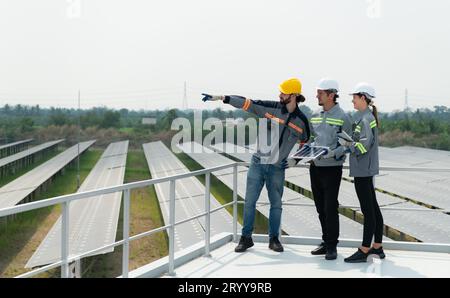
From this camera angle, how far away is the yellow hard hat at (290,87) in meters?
3.40

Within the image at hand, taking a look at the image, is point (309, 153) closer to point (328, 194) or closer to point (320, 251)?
point (328, 194)

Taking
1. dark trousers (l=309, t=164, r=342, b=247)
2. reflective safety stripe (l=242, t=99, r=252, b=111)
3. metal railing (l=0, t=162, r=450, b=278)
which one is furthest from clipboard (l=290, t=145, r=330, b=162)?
metal railing (l=0, t=162, r=450, b=278)

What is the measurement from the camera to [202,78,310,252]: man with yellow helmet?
340 centimetres

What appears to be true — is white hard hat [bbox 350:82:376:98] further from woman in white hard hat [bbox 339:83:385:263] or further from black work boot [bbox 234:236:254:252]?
black work boot [bbox 234:236:254:252]

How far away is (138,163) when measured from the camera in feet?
312

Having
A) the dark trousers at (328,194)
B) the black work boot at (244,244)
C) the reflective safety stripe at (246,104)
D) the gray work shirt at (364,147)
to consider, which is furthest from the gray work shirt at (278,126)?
the black work boot at (244,244)

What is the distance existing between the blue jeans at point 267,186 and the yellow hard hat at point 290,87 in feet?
1.72

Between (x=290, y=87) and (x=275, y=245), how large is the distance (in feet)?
3.92

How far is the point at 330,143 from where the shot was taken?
3.32 metres

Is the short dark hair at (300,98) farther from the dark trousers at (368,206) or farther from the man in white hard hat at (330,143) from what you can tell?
the dark trousers at (368,206)
